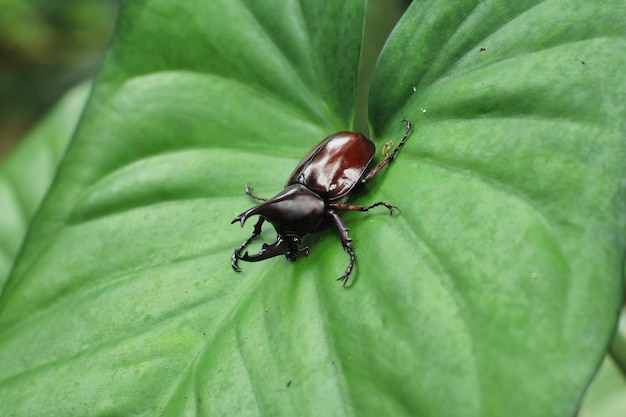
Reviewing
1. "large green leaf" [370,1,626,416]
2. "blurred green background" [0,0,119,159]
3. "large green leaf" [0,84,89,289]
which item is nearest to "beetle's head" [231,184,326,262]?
"large green leaf" [370,1,626,416]

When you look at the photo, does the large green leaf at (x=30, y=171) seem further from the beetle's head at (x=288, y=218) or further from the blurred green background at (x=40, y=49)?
the blurred green background at (x=40, y=49)

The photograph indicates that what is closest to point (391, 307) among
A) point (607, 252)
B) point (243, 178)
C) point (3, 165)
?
point (607, 252)

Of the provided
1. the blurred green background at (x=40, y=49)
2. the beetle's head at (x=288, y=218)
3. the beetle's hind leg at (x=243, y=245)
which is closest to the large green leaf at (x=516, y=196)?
the beetle's head at (x=288, y=218)

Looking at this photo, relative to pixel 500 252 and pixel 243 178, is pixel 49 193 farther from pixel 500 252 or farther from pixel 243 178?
pixel 500 252

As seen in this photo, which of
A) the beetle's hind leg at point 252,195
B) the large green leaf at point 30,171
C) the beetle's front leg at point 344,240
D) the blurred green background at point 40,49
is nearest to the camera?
the beetle's front leg at point 344,240

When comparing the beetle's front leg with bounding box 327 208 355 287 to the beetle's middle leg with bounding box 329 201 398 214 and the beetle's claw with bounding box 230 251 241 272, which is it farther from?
the beetle's claw with bounding box 230 251 241 272

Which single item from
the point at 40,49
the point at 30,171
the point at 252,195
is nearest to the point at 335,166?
the point at 252,195

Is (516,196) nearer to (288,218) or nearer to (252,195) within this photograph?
(288,218)
